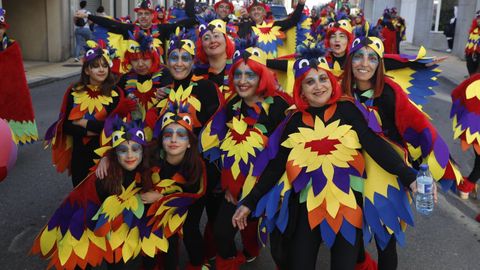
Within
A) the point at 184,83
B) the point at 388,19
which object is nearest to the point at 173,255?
the point at 184,83

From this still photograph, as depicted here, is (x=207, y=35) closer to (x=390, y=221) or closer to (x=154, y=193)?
(x=154, y=193)

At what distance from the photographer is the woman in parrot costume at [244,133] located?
343 cm

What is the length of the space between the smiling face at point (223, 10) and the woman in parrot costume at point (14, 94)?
2.83 m

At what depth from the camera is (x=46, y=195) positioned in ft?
18.2

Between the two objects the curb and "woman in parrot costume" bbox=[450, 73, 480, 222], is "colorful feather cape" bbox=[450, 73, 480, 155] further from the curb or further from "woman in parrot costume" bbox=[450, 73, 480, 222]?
the curb

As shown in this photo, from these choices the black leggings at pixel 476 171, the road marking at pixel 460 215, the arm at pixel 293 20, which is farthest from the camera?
the arm at pixel 293 20

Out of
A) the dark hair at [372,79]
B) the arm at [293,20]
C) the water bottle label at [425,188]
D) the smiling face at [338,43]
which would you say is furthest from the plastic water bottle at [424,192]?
the arm at [293,20]

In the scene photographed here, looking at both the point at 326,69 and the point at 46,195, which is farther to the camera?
the point at 46,195

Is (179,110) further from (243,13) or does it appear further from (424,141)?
(243,13)

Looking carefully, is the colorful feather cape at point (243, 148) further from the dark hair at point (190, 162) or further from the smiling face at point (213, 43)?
the smiling face at point (213, 43)

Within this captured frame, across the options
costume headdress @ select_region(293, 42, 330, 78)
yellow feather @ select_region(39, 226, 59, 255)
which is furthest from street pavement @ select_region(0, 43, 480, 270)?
costume headdress @ select_region(293, 42, 330, 78)

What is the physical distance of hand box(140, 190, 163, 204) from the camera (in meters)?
3.43

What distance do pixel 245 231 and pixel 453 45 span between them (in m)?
21.1

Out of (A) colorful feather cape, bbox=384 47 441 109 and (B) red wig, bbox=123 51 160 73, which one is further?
(B) red wig, bbox=123 51 160 73
